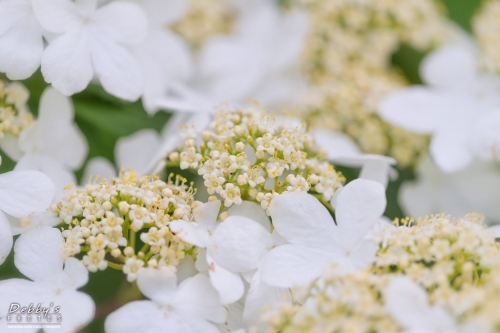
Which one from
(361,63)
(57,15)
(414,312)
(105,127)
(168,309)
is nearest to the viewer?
(414,312)

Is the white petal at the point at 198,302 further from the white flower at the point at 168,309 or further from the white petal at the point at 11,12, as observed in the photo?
the white petal at the point at 11,12

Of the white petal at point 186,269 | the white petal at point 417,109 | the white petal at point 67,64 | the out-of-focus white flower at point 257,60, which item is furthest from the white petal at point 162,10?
the white petal at point 186,269

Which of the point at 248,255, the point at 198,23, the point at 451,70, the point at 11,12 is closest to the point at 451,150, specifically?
the point at 451,70

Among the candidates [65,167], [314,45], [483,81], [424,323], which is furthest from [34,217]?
[483,81]

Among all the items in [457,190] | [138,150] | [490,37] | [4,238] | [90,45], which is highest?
[490,37]

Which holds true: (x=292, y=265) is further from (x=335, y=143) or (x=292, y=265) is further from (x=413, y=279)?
(x=335, y=143)

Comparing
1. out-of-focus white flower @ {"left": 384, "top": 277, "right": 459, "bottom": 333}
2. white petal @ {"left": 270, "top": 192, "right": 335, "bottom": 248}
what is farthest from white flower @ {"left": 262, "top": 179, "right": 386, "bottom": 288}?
out-of-focus white flower @ {"left": 384, "top": 277, "right": 459, "bottom": 333}

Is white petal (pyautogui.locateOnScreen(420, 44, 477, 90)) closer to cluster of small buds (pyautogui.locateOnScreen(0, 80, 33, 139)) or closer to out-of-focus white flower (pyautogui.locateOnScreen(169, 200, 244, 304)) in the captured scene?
out-of-focus white flower (pyautogui.locateOnScreen(169, 200, 244, 304))

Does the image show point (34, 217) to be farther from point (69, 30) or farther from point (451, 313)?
point (451, 313)
